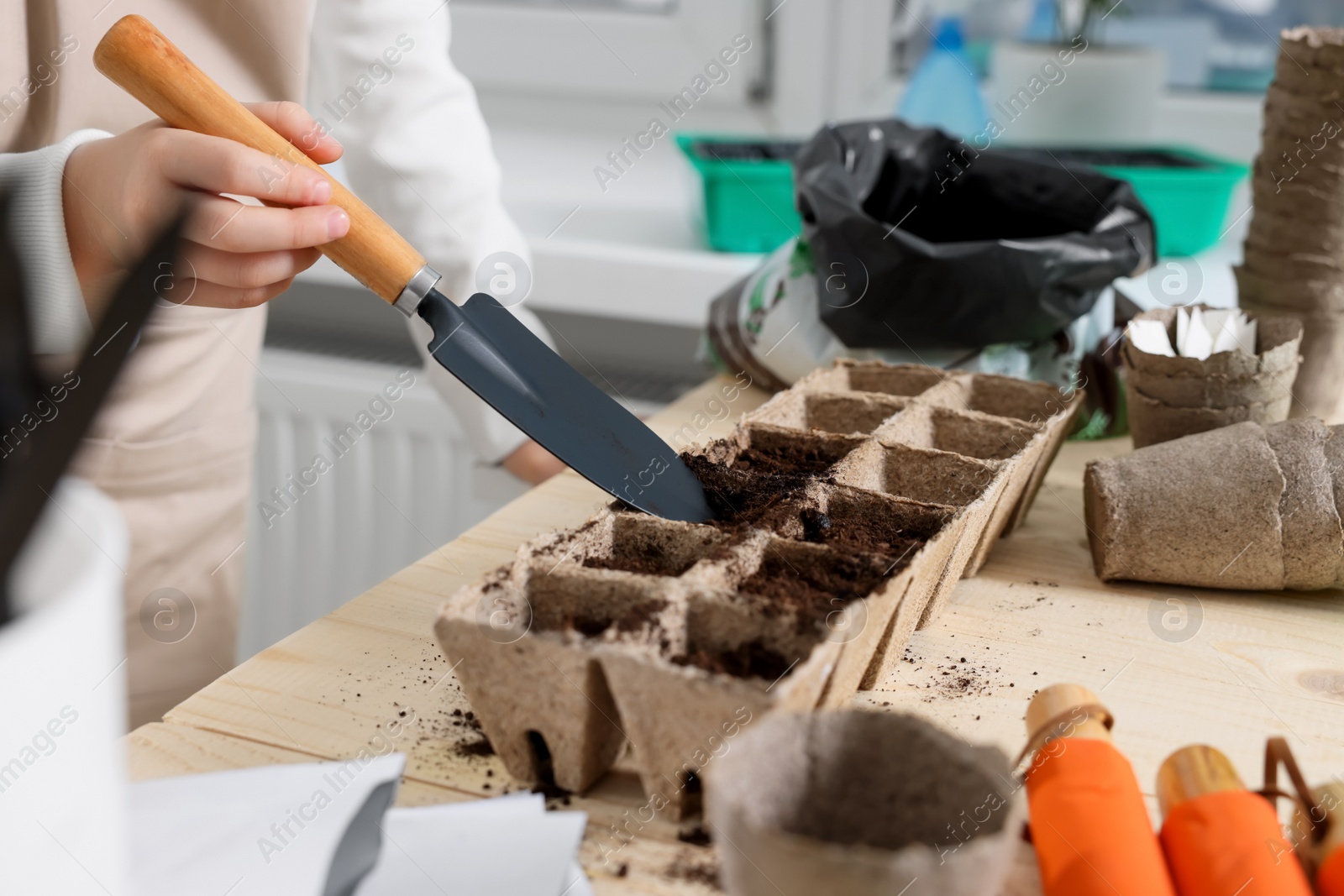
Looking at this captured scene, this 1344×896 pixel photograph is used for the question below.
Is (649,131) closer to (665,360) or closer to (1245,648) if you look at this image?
(665,360)

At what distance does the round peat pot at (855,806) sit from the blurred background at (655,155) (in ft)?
3.52

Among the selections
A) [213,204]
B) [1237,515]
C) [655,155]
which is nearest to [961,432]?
[1237,515]

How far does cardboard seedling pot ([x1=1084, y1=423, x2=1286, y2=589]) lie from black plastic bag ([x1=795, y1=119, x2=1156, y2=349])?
0.81ft

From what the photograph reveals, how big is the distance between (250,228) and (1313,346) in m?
0.85

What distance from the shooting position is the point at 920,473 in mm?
718

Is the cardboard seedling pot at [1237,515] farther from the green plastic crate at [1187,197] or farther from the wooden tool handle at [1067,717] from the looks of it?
the green plastic crate at [1187,197]

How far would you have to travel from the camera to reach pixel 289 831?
1.36 ft

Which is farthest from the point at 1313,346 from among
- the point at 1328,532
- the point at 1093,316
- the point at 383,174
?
the point at 383,174

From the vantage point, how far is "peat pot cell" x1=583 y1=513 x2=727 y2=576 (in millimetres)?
602

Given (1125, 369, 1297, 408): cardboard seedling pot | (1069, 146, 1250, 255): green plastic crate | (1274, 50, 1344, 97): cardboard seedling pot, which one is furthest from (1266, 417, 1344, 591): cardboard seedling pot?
(1069, 146, 1250, 255): green plastic crate

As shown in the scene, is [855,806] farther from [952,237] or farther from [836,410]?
[952,237]

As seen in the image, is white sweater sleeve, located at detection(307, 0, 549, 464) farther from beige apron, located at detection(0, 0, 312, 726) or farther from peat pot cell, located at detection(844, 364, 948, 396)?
peat pot cell, located at detection(844, 364, 948, 396)

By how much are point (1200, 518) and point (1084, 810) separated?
351 mm

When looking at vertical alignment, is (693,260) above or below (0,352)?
below
